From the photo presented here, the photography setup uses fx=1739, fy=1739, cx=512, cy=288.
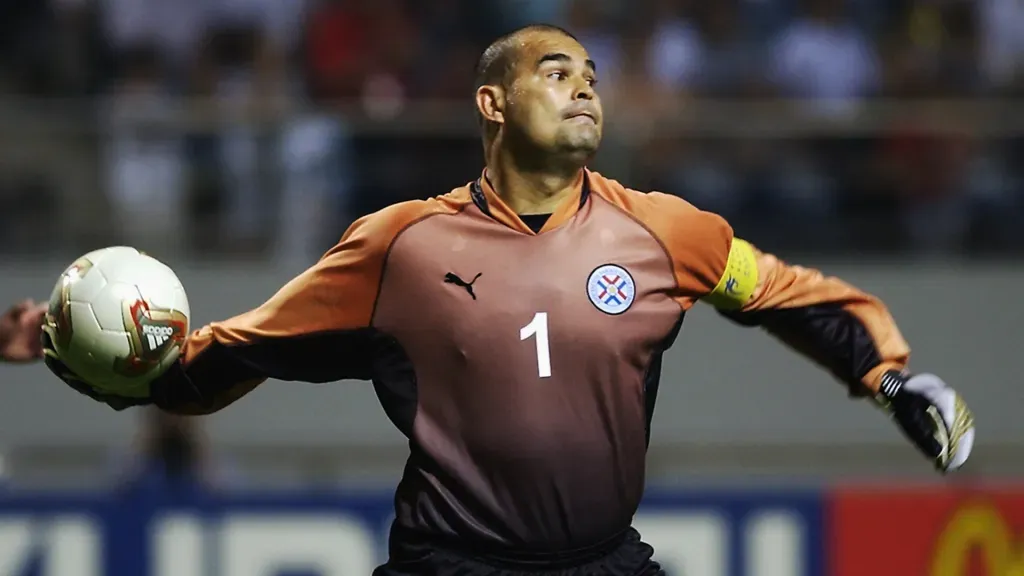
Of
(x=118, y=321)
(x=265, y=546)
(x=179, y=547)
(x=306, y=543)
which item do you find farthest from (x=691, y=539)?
(x=118, y=321)

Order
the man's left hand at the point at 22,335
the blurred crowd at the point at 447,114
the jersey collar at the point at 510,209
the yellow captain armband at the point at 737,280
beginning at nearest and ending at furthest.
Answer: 1. the jersey collar at the point at 510,209
2. the yellow captain armband at the point at 737,280
3. the man's left hand at the point at 22,335
4. the blurred crowd at the point at 447,114

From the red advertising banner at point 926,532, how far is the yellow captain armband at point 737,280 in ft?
8.85

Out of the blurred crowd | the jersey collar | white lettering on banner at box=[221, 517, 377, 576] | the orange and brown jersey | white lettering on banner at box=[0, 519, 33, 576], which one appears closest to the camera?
the orange and brown jersey

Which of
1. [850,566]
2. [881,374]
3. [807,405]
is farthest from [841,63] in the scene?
[881,374]

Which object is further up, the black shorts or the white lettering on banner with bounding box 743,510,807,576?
the black shorts

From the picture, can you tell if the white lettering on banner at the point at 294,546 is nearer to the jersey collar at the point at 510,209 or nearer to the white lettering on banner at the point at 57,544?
the white lettering on banner at the point at 57,544

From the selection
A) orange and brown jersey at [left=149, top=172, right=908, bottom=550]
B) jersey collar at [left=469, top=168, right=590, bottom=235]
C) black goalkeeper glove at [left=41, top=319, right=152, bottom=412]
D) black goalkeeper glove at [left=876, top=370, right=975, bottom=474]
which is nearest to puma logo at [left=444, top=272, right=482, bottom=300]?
orange and brown jersey at [left=149, top=172, right=908, bottom=550]

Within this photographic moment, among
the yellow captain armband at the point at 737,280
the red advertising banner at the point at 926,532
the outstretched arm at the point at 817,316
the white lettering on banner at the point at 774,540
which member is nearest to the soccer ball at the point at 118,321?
the outstretched arm at the point at 817,316

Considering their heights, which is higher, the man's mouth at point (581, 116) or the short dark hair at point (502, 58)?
the short dark hair at point (502, 58)

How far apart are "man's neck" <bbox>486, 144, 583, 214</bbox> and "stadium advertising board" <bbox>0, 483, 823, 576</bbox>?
2.89 metres

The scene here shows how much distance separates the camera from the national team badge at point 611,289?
405 cm

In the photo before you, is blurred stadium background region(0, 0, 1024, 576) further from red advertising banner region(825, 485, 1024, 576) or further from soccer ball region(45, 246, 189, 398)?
soccer ball region(45, 246, 189, 398)

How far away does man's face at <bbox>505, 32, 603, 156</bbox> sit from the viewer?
4.07m

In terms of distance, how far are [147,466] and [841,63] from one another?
3852 mm
